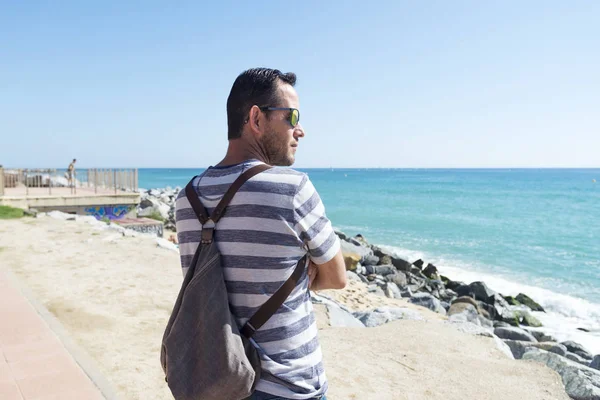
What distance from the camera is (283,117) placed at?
1.66 m

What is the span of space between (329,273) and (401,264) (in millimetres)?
15113

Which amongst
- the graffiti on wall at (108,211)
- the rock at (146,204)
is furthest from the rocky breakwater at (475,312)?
the rock at (146,204)

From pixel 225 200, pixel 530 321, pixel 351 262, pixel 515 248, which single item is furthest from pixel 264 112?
pixel 515 248

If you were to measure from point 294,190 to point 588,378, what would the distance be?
466 cm

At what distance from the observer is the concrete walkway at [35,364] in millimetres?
3594

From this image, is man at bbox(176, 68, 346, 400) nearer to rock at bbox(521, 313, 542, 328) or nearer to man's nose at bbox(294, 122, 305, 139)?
man's nose at bbox(294, 122, 305, 139)

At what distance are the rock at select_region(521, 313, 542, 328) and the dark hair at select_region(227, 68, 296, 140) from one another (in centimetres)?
1142

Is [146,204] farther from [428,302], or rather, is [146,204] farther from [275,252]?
[275,252]

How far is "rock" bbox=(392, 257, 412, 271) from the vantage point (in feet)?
52.8

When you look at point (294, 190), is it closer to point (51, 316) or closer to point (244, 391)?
point (244, 391)

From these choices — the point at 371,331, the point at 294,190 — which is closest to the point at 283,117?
the point at 294,190

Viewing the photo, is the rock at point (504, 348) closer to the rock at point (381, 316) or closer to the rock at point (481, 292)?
the rock at point (381, 316)

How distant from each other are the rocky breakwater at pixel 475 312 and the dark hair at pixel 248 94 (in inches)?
173

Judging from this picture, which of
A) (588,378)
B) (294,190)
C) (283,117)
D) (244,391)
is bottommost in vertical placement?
(588,378)
